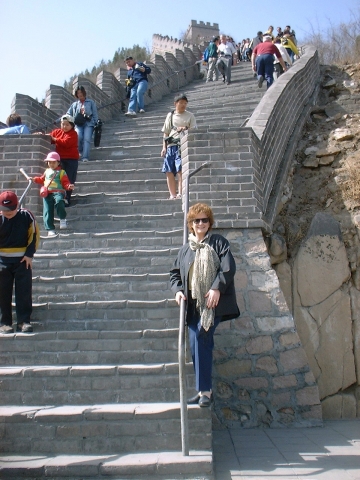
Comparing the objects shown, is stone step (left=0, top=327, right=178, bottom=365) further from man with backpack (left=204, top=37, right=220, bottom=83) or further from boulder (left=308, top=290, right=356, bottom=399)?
man with backpack (left=204, top=37, right=220, bottom=83)

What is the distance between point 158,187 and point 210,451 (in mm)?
4599

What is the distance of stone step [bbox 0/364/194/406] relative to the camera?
4469 mm

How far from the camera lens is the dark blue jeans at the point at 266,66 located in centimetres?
1207

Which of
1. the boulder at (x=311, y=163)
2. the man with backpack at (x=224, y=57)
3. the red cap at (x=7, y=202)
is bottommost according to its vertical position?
the red cap at (x=7, y=202)

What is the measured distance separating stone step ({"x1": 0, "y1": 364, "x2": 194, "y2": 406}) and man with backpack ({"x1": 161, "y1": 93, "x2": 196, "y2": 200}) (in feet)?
10.8

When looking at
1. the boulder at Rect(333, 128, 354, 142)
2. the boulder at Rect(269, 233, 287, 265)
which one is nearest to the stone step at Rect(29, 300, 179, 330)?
the boulder at Rect(269, 233, 287, 265)

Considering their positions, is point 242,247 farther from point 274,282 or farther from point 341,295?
point 341,295

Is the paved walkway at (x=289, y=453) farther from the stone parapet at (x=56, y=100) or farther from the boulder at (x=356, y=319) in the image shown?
the stone parapet at (x=56, y=100)

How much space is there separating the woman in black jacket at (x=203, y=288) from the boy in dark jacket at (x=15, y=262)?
1.56 m

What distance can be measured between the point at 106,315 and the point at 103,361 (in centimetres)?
65

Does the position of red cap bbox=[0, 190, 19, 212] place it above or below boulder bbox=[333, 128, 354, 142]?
below

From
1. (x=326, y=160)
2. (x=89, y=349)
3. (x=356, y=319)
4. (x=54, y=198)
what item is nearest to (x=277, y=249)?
Answer: (x=356, y=319)

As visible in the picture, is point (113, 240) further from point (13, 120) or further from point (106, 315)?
point (13, 120)

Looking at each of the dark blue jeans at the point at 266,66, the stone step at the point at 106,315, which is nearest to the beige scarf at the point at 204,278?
the stone step at the point at 106,315
